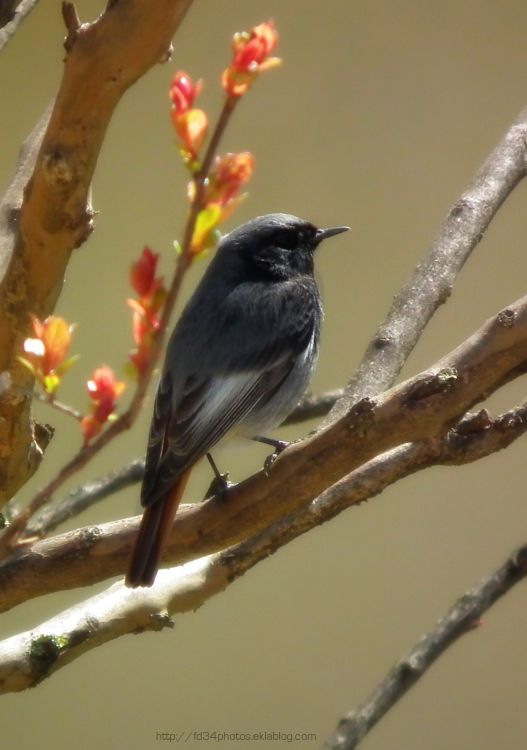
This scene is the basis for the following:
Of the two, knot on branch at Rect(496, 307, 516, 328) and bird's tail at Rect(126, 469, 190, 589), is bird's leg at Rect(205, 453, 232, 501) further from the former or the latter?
knot on branch at Rect(496, 307, 516, 328)

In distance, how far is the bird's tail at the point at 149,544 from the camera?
1432mm

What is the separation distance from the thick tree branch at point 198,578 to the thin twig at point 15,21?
905mm

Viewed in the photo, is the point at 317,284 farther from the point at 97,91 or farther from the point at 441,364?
the point at 97,91

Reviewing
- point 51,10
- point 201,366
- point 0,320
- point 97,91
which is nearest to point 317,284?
point 201,366

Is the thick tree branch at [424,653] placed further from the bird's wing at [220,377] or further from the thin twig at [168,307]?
the thin twig at [168,307]

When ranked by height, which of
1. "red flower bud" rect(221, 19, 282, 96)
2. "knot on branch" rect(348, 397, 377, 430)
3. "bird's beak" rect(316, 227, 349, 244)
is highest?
"bird's beak" rect(316, 227, 349, 244)

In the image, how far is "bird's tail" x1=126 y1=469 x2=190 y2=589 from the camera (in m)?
1.43

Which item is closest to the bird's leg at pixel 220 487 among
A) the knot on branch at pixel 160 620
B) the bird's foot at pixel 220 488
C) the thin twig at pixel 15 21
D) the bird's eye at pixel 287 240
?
the bird's foot at pixel 220 488

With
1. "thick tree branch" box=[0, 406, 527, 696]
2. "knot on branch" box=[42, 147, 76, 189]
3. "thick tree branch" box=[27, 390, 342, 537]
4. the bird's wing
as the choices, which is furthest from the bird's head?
"knot on branch" box=[42, 147, 76, 189]

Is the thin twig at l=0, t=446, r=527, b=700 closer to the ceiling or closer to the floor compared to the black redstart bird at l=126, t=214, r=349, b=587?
closer to the floor

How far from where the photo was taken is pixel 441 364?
129cm

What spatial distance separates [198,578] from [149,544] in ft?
0.95

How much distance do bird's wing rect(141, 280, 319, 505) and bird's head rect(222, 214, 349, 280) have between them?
0.38 ft

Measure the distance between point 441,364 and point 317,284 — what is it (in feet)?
3.30
